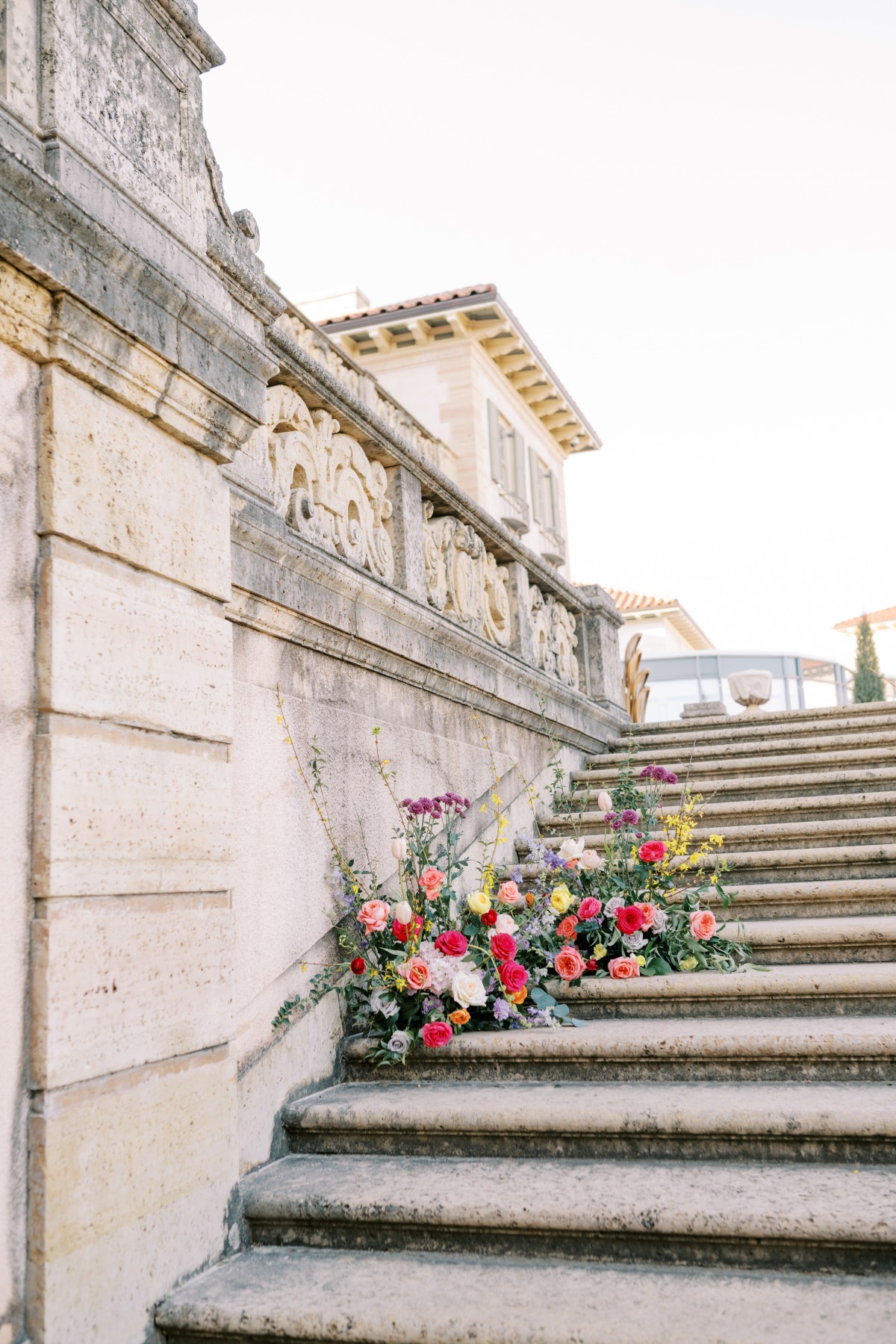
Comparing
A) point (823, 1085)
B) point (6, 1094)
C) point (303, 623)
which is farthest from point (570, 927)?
point (6, 1094)

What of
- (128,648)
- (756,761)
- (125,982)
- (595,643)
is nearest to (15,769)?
(128,648)

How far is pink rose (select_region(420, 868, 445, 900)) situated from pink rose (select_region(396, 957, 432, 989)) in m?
0.25

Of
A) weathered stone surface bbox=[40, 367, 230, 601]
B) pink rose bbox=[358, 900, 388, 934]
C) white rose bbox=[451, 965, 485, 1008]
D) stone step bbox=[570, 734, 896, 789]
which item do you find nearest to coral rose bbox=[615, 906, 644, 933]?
white rose bbox=[451, 965, 485, 1008]

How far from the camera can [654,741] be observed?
23.0 ft

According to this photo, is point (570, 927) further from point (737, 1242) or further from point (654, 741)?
point (654, 741)

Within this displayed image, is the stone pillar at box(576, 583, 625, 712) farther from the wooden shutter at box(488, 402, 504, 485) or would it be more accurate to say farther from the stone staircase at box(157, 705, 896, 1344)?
the wooden shutter at box(488, 402, 504, 485)

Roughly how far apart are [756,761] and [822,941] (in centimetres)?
237

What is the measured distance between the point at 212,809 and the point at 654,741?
192 inches

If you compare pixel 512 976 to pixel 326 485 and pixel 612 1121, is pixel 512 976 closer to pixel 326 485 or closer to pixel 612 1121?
pixel 612 1121

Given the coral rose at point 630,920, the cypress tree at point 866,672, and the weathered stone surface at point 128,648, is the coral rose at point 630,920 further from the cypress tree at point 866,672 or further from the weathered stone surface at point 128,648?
the cypress tree at point 866,672

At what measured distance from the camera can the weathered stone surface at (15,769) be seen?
1900 millimetres

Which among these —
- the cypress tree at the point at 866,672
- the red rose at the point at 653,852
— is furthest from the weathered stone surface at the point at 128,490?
the cypress tree at the point at 866,672

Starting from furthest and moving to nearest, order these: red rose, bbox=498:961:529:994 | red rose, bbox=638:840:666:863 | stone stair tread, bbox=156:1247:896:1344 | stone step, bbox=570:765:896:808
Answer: stone step, bbox=570:765:896:808 < red rose, bbox=638:840:666:863 < red rose, bbox=498:961:529:994 < stone stair tread, bbox=156:1247:896:1344

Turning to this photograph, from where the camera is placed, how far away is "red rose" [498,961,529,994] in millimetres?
3477
